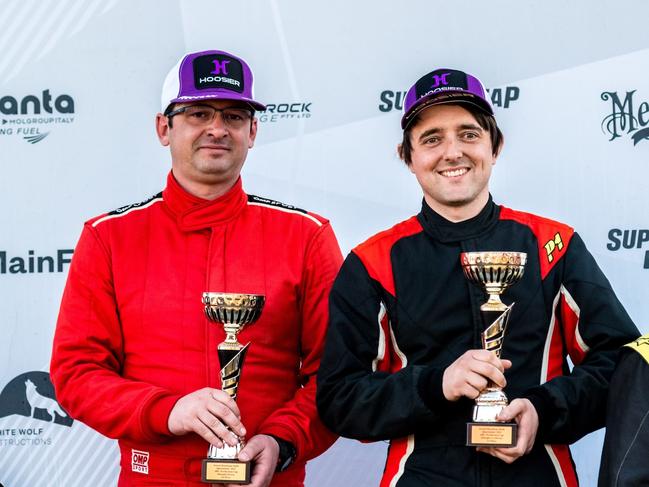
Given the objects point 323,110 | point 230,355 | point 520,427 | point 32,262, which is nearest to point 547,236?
point 520,427

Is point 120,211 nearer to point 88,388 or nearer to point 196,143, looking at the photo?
point 196,143

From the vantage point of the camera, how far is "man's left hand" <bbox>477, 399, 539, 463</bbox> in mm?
1996

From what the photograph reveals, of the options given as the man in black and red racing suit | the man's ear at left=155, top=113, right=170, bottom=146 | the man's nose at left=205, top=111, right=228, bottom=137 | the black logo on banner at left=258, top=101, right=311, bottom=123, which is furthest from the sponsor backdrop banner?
the man in black and red racing suit

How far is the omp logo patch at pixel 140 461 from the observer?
93.8 inches

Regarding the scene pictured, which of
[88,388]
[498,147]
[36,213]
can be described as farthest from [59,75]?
[498,147]

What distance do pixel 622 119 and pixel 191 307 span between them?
1.59 metres

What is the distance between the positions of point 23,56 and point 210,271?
1.21 m

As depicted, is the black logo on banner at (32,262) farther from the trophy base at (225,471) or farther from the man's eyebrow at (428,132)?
the man's eyebrow at (428,132)

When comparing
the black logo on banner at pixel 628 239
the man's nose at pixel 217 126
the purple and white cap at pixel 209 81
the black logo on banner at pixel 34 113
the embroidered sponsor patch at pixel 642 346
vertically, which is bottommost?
the embroidered sponsor patch at pixel 642 346

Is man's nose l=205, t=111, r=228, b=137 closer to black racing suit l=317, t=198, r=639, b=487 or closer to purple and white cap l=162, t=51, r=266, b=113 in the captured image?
purple and white cap l=162, t=51, r=266, b=113

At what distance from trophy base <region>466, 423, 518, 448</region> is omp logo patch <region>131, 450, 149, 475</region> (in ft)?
2.70

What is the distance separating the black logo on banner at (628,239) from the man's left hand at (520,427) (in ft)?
4.28

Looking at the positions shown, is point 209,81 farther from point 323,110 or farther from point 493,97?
point 493,97

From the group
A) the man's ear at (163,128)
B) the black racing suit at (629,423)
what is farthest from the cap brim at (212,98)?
the black racing suit at (629,423)
